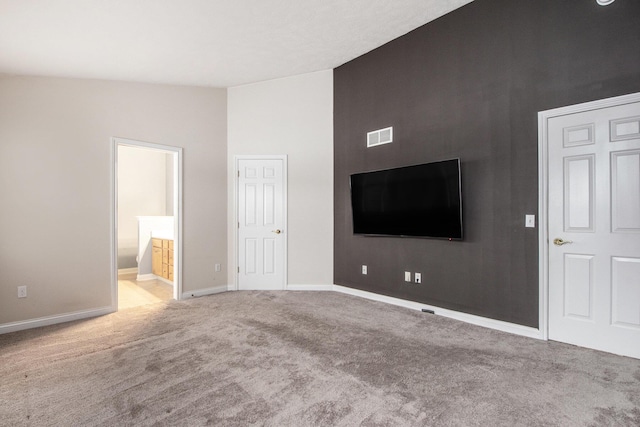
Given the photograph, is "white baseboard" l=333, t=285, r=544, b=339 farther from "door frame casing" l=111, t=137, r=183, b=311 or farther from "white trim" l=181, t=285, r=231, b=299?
"door frame casing" l=111, t=137, r=183, b=311

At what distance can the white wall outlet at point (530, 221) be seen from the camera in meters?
2.91

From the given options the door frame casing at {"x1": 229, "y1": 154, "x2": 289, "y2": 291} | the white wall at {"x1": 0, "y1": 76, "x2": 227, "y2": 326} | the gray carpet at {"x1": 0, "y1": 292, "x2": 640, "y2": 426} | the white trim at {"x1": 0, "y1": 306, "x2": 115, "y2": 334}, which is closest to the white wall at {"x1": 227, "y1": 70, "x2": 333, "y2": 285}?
the door frame casing at {"x1": 229, "y1": 154, "x2": 289, "y2": 291}

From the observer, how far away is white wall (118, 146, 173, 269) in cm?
630

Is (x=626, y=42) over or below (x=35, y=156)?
over

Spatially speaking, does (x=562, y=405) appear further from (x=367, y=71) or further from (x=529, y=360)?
(x=367, y=71)

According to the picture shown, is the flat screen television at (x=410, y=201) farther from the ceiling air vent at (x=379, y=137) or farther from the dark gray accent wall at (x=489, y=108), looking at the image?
the ceiling air vent at (x=379, y=137)

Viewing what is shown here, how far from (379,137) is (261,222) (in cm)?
218

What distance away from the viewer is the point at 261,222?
4.88 meters

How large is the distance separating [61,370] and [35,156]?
92.6 inches

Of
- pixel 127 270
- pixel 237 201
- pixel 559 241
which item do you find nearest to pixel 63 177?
pixel 237 201

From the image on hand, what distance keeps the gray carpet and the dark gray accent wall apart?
22.7 inches

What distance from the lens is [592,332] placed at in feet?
8.63

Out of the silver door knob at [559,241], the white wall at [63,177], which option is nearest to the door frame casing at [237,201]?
the white wall at [63,177]

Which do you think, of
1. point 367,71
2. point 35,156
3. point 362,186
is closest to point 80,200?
point 35,156
